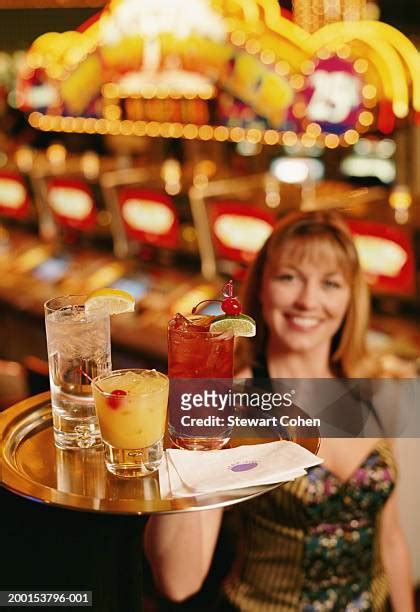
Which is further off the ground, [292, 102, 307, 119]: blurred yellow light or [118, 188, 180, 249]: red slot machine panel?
[292, 102, 307, 119]: blurred yellow light

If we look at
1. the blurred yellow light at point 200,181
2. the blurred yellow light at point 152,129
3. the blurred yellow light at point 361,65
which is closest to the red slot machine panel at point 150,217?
the blurred yellow light at point 200,181

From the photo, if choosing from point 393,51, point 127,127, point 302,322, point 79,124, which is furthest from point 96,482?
point 79,124

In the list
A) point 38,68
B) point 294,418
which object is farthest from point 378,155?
point 294,418

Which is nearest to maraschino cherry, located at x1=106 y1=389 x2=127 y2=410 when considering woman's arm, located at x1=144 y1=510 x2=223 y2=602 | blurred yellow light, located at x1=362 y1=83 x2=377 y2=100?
woman's arm, located at x1=144 y1=510 x2=223 y2=602

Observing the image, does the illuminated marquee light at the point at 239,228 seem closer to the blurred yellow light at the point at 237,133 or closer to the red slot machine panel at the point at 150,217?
the red slot machine panel at the point at 150,217

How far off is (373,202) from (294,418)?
3.15m

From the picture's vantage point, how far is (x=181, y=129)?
650 centimetres

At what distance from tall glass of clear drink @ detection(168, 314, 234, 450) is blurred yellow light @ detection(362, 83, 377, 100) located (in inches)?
128

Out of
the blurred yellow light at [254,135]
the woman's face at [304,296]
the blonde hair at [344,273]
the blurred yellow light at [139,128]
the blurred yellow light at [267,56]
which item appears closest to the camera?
the woman's face at [304,296]

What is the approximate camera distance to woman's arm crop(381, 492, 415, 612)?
7.75 ft

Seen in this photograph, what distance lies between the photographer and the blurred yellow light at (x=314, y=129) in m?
4.73

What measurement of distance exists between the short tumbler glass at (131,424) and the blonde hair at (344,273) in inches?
44.3

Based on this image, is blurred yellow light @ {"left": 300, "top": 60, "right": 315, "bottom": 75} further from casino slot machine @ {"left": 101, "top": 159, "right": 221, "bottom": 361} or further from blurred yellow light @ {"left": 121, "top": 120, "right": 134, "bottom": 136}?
blurred yellow light @ {"left": 121, "top": 120, "right": 134, "bottom": 136}

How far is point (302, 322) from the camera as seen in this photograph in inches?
90.4
